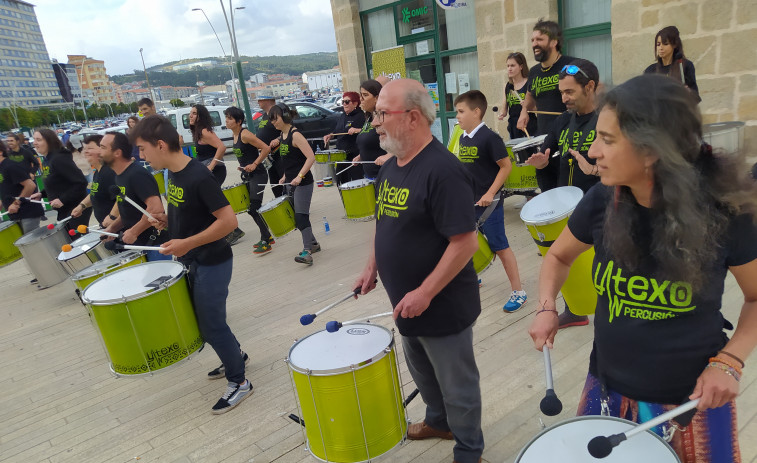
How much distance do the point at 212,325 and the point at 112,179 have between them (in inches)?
88.7

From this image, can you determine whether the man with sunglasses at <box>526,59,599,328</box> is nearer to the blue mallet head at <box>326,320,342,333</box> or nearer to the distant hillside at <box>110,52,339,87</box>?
the blue mallet head at <box>326,320,342,333</box>

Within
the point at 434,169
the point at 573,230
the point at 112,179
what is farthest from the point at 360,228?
the point at 573,230

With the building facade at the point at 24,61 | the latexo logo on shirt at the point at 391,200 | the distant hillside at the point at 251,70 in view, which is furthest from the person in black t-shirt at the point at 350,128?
the distant hillside at the point at 251,70

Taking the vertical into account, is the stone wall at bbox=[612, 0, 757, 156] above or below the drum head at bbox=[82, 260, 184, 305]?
above

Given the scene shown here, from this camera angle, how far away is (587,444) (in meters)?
1.37

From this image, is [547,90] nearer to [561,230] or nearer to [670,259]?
[561,230]

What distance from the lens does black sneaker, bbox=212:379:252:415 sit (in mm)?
3318

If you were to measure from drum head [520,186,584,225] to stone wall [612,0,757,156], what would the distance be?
2.86 m

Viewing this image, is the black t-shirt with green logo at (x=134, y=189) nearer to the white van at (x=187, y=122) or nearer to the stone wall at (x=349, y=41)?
the stone wall at (x=349, y=41)

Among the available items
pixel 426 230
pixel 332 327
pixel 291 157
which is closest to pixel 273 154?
pixel 291 157

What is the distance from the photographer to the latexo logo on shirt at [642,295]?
1.34m

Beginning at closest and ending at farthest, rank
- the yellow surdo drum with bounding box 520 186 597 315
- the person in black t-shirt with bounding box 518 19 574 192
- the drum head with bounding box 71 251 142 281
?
the yellow surdo drum with bounding box 520 186 597 315, the drum head with bounding box 71 251 142 281, the person in black t-shirt with bounding box 518 19 574 192

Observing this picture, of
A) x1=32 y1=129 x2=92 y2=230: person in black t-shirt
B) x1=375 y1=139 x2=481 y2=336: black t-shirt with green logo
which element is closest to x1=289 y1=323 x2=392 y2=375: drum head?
x1=375 y1=139 x2=481 y2=336: black t-shirt with green logo

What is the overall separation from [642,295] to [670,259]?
0.14 metres
